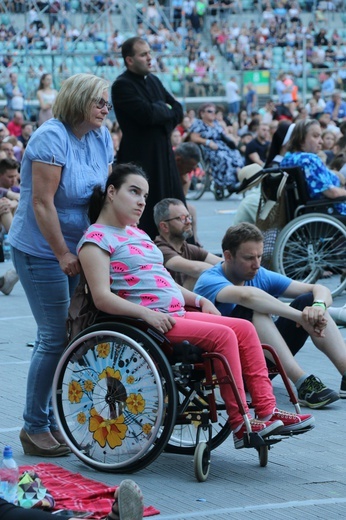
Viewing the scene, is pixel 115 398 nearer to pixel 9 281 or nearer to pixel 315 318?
pixel 315 318

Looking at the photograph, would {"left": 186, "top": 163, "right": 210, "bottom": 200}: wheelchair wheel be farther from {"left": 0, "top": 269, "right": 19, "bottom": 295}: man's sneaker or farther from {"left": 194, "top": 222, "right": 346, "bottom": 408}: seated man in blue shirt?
{"left": 194, "top": 222, "right": 346, "bottom": 408}: seated man in blue shirt

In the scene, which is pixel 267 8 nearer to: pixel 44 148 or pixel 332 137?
pixel 332 137

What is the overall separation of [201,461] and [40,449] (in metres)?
0.79

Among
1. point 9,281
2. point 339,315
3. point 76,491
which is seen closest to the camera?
point 76,491

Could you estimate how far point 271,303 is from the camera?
5.77 metres

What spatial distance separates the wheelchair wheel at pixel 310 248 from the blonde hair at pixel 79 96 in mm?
4601

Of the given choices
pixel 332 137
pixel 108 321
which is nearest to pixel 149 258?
pixel 108 321

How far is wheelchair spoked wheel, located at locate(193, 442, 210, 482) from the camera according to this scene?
15.5ft

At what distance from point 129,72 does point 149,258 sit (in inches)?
155

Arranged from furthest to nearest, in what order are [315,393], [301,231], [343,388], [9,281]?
[9,281] → [301,231] → [343,388] → [315,393]

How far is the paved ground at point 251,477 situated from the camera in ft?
14.4

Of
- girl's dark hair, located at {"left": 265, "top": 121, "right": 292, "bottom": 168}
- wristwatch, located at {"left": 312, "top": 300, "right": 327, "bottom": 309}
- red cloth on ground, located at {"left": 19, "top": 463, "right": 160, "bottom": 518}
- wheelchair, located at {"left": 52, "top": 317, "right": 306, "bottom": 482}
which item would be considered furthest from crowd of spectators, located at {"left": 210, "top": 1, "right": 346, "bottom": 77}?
red cloth on ground, located at {"left": 19, "top": 463, "right": 160, "bottom": 518}

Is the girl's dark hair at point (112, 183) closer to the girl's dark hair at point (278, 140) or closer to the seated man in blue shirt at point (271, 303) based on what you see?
the seated man in blue shirt at point (271, 303)

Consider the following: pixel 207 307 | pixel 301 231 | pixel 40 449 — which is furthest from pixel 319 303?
pixel 301 231
